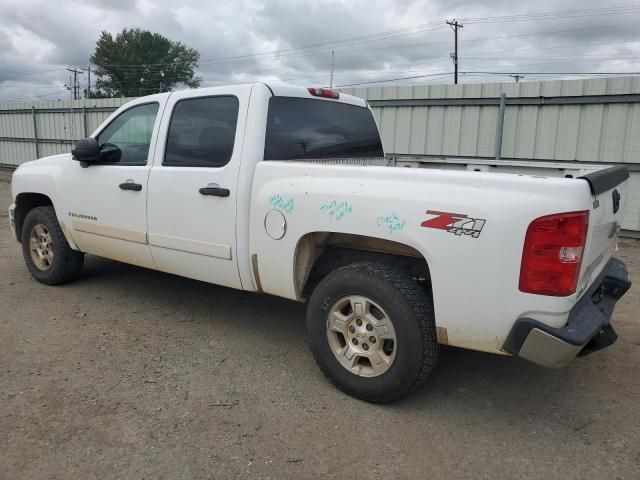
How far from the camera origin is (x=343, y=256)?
348 centimetres

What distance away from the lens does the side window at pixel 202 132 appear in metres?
3.68

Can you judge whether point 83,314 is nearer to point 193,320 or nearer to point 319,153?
point 193,320

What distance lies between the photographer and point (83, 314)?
4.52 m

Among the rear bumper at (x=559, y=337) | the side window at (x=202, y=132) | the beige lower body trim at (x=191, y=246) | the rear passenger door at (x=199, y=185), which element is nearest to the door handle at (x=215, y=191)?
the rear passenger door at (x=199, y=185)

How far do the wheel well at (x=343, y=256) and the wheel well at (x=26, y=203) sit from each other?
328cm

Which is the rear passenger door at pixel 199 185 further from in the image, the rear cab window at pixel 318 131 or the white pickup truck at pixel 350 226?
the rear cab window at pixel 318 131

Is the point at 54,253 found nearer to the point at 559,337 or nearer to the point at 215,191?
the point at 215,191

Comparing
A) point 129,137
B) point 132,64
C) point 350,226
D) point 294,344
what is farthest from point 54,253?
point 132,64

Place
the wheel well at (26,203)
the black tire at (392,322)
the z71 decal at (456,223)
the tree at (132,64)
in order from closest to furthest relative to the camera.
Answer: the z71 decal at (456,223)
the black tire at (392,322)
the wheel well at (26,203)
the tree at (132,64)

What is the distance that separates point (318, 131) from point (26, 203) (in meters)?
3.41

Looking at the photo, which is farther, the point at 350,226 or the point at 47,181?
the point at 47,181

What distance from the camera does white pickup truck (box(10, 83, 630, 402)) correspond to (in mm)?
2500

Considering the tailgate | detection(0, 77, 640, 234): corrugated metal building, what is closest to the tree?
detection(0, 77, 640, 234): corrugated metal building

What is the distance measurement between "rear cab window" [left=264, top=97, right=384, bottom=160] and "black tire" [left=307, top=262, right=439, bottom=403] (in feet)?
3.56
